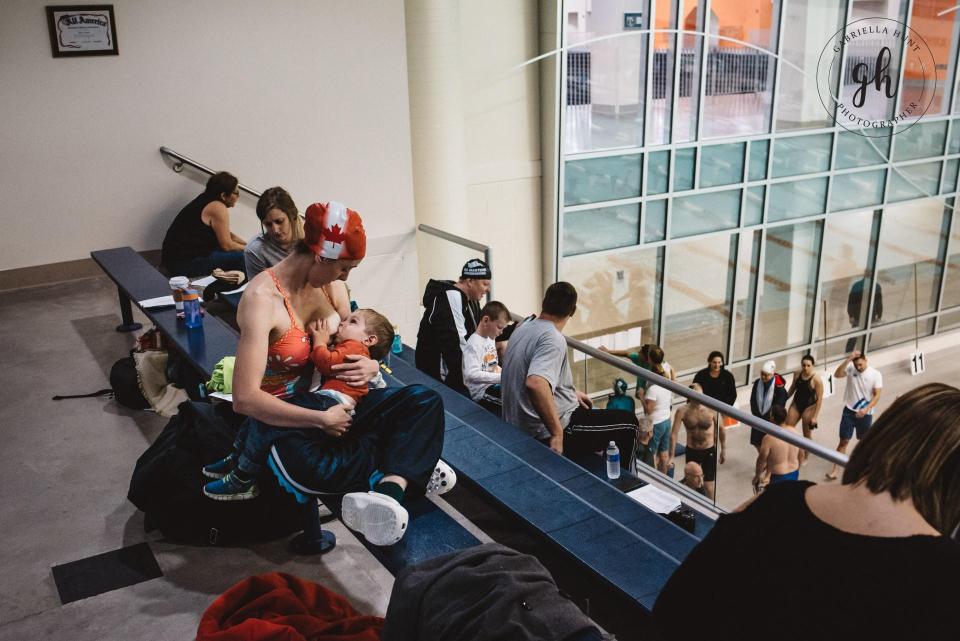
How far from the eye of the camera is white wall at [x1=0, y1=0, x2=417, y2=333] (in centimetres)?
813

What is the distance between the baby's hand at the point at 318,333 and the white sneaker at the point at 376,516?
0.63 metres

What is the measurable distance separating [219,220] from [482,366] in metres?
3.12

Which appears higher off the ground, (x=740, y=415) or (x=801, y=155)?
(x=801, y=155)

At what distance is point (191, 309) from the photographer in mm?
5621

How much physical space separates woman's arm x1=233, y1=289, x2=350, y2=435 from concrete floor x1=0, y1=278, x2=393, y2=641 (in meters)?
1.01

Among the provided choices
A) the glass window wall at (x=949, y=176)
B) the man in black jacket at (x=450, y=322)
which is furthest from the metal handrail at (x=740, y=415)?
the glass window wall at (x=949, y=176)

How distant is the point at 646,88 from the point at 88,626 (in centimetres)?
1133

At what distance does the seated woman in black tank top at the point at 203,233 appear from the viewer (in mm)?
8227

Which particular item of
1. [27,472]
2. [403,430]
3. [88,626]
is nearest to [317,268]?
[403,430]

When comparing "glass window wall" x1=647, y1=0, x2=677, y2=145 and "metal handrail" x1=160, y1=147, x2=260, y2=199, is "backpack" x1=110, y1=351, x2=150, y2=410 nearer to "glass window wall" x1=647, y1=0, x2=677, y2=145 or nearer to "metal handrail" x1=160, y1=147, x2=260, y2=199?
"metal handrail" x1=160, y1=147, x2=260, y2=199

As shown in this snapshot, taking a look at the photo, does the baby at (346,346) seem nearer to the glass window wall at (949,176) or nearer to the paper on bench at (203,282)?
the paper on bench at (203,282)

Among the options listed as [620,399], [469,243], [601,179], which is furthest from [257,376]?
[601,179]

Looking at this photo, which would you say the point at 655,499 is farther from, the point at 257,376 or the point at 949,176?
the point at 949,176

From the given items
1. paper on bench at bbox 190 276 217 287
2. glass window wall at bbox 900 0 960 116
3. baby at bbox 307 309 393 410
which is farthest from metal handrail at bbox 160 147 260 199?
glass window wall at bbox 900 0 960 116
